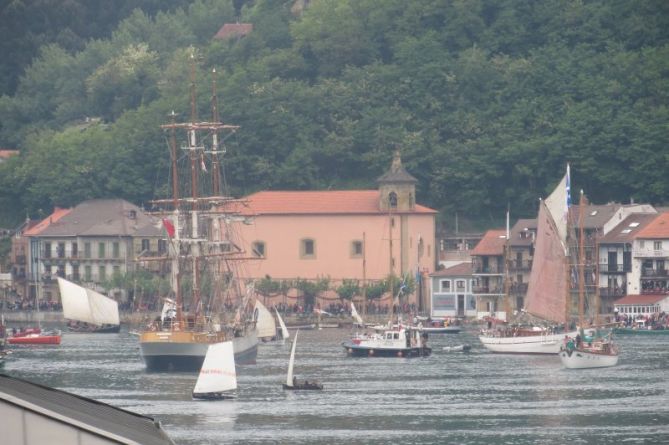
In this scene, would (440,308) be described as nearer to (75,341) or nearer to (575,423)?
(75,341)

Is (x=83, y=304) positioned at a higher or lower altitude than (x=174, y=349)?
higher

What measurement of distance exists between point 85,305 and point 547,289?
33.8m

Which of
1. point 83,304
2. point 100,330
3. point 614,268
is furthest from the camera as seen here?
point 614,268

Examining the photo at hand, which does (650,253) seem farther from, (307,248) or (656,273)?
(307,248)

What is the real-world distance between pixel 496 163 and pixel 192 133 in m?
60.6

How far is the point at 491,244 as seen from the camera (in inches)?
5566

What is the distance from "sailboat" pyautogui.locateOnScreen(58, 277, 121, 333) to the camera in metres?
116

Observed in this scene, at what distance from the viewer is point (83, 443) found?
15.6 meters

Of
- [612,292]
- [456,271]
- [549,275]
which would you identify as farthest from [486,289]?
[549,275]

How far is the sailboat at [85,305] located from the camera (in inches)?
4567

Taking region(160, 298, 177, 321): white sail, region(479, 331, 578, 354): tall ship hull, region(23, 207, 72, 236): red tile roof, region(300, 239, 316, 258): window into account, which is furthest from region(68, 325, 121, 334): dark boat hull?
region(479, 331, 578, 354): tall ship hull

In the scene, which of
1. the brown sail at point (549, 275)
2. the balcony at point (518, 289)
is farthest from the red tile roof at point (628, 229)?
the brown sail at point (549, 275)

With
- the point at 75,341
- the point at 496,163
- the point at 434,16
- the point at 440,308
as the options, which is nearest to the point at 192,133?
the point at 75,341

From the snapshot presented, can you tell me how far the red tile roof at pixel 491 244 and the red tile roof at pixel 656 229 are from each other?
1173 cm
